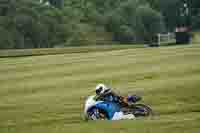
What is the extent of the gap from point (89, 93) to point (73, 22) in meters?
50.9

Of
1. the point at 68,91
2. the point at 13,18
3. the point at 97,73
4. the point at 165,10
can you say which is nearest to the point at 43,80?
the point at 97,73

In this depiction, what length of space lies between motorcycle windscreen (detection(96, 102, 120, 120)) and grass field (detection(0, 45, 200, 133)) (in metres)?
0.66

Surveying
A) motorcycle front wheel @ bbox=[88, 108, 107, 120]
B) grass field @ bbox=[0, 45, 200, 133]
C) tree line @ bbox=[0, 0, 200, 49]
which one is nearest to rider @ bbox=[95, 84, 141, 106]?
motorcycle front wheel @ bbox=[88, 108, 107, 120]

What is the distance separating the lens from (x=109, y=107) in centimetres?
1123

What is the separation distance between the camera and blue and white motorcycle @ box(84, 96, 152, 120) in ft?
36.6

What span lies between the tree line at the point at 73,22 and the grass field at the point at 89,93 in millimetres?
30674

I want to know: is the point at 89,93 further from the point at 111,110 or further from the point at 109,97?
the point at 111,110

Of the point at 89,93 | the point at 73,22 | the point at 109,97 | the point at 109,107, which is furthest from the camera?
the point at 73,22

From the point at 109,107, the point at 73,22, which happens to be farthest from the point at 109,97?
the point at 73,22

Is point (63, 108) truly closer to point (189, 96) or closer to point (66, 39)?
point (189, 96)

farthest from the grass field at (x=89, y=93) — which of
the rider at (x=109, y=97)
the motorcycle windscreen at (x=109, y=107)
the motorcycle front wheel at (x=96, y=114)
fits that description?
the rider at (x=109, y=97)

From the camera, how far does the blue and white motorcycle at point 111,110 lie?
1116cm

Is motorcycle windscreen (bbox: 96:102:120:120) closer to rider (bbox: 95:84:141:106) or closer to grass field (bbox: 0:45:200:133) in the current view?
rider (bbox: 95:84:141:106)

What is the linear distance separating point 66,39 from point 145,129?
180 ft
